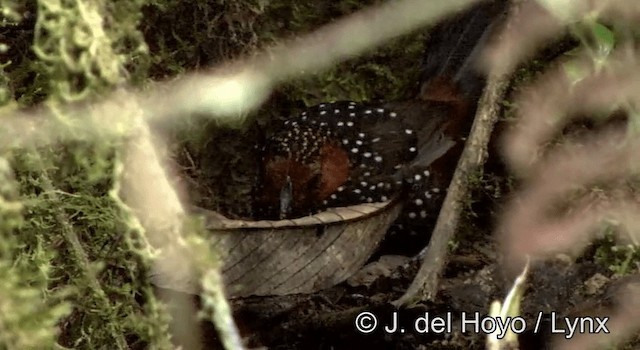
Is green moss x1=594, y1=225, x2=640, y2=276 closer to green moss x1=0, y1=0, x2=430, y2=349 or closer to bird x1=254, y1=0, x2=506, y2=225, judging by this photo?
bird x1=254, y1=0, x2=506, y2=225

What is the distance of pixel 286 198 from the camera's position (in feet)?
5.39

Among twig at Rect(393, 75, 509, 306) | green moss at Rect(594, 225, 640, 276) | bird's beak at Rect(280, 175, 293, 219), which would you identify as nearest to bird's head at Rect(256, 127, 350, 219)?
bird's beak at Rect(280, 175, 293, 219)

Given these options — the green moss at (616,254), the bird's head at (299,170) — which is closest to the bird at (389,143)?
the bird's head at (299,170)

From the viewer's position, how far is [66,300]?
3.73ft

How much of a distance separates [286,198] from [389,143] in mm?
359

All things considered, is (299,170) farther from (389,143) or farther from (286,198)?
(389,143)

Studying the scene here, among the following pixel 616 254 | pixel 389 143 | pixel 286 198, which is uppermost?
pixel 389 143

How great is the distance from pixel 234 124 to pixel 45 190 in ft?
1.81

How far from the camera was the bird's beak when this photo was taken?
1561 millimetres

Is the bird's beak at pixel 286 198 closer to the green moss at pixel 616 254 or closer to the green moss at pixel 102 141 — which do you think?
the green moss at pixel 102 141

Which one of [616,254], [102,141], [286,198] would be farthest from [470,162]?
[102,141]

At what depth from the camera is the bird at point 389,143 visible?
1.66m

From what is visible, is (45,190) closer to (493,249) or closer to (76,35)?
(76,35)

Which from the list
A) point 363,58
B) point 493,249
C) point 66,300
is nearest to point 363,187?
point 363,58
